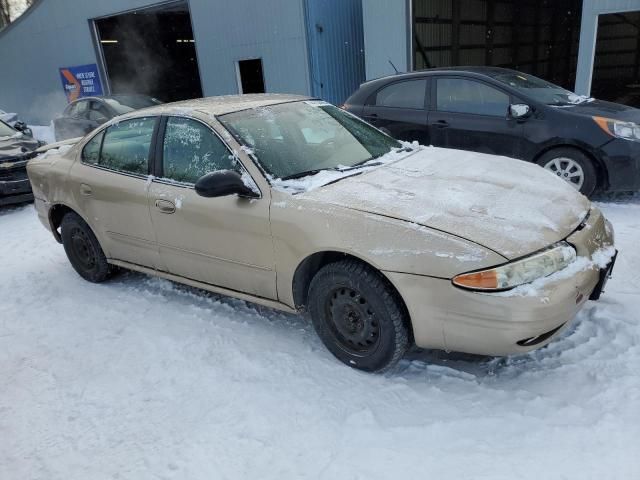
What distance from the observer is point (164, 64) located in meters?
20.8

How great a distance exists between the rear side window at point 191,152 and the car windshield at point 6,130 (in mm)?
6106

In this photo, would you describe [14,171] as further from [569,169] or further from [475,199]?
[569,169]

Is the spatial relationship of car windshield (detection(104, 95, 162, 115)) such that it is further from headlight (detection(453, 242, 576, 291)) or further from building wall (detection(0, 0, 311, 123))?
headlight (detection(453, 242, 576, 291))

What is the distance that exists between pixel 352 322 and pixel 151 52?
19.6 m

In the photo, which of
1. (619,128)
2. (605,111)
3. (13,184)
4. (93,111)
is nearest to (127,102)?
(93,111)

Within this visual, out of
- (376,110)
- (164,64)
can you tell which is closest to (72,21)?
(164,64)

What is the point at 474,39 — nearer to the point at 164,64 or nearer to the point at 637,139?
the point at 637,139

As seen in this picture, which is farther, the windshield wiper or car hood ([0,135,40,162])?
car hood ([0,135,40,162])

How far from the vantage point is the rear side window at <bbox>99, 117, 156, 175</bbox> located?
12.7ft

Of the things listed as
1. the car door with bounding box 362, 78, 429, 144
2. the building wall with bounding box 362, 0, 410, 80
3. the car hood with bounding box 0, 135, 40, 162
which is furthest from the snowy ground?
the building wall with bounding box 362, 0, 410, 80

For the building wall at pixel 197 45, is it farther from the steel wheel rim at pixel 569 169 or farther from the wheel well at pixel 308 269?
the wheel well at pixel 308 269

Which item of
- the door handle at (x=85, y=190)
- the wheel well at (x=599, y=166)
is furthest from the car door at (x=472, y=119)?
the door handle at (x=85, y=190)

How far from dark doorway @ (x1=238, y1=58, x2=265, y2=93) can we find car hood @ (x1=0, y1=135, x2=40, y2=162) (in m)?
6.01

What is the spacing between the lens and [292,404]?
282 centimetres
